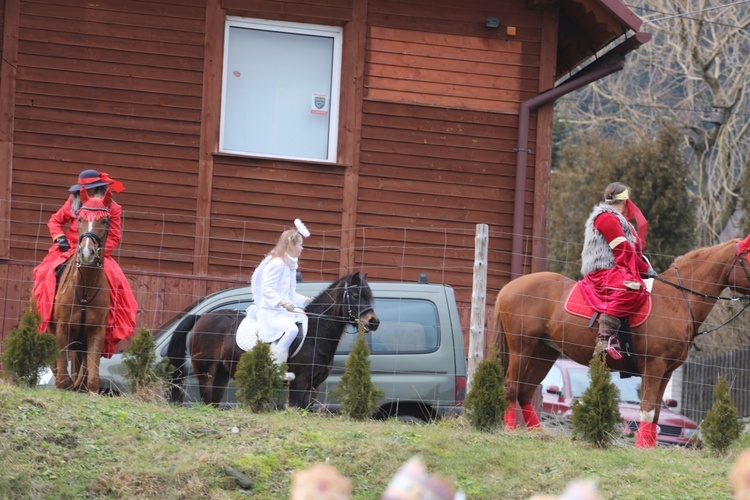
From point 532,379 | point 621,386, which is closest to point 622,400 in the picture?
point 621,386

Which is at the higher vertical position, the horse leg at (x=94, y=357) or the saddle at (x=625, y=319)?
the saddle at (x=625, y=319)

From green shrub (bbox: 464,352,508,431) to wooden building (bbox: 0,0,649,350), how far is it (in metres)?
4.69

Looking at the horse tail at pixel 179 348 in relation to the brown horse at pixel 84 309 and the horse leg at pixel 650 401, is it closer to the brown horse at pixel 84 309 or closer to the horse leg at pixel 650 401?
the brown horse at pixel 84 309

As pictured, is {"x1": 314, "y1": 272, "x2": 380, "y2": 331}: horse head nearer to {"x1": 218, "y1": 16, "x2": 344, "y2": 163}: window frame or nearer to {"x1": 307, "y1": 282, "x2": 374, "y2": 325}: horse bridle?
{"x1": 307, "y1": 282, "x2": 374, "y2": 325}: horse bridle

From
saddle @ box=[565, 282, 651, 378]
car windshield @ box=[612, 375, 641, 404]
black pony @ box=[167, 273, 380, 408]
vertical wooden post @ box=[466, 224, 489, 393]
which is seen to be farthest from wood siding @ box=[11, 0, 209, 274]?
car windshield @ box=[612, 375, 641, 404]

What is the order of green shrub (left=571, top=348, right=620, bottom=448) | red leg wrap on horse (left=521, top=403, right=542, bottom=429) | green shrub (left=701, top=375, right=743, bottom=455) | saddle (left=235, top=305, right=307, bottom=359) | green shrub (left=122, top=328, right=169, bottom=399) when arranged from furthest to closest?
red leg wrap on horse (left=521, top=403, right=542, bottom=429), saddle (left=235, top=305, right=307, bottom=359), green shrub (left=122, top=328, right=169, bottom=399), green shrub (left=701, top=375, right=743, bottom=455), green shrub (left=571, top=348, right=620, bottom=448)

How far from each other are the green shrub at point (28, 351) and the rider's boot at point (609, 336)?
5.02 metres

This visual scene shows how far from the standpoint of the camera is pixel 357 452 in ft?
29.9

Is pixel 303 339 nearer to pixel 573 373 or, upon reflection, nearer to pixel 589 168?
pixel 573 373

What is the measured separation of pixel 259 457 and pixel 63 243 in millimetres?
3788

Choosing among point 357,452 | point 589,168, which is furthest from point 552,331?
point 589,168

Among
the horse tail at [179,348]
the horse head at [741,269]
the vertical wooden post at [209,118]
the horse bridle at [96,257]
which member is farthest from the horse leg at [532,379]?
the vertical wooden post at [209,118]

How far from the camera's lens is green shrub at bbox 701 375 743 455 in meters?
10.3

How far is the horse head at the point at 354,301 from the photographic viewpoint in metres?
11.3
